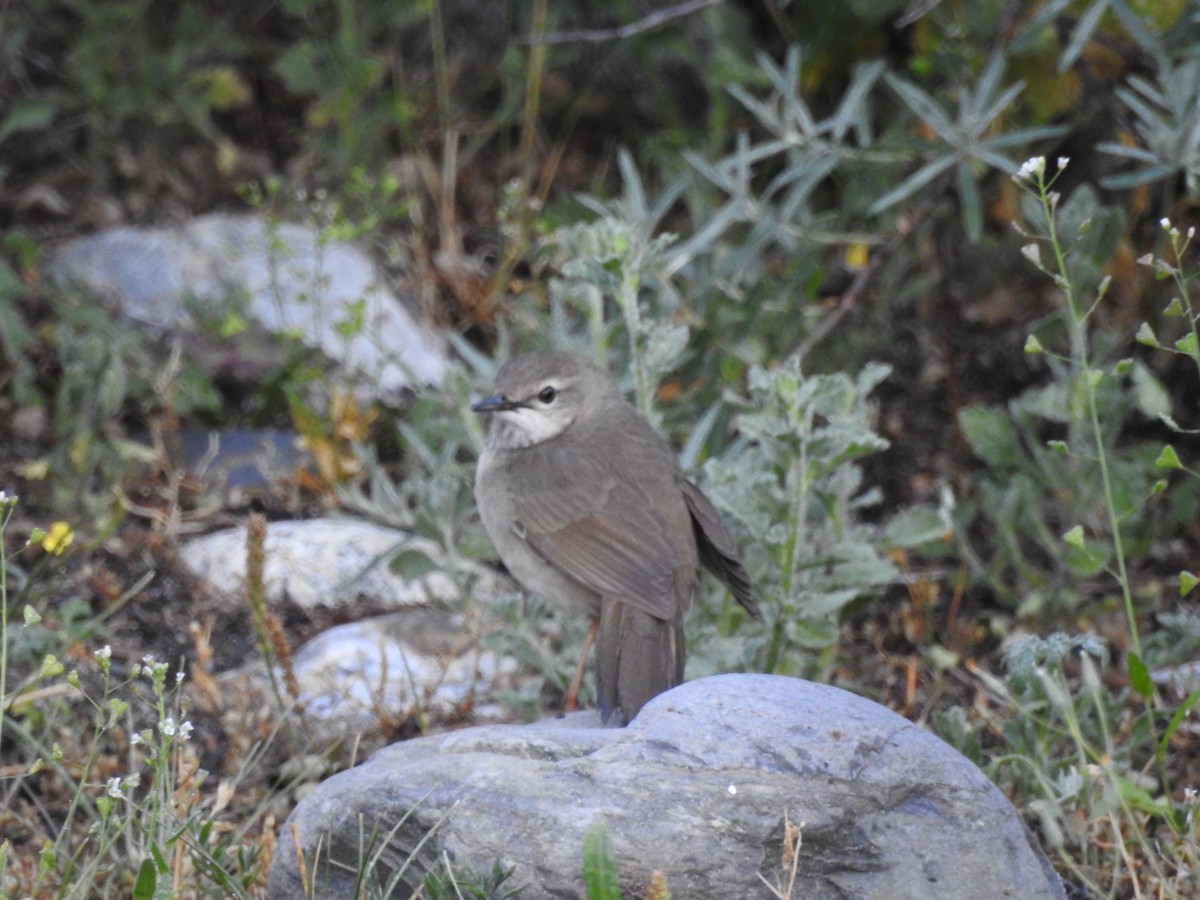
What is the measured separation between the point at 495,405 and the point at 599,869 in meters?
2.58

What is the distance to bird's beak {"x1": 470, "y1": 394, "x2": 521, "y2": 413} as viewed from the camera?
5.42 m

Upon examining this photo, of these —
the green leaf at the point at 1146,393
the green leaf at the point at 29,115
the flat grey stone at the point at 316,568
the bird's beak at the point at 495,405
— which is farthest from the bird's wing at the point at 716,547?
the green leaf at the point at 29,115

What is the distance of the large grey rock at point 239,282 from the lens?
7008 mm

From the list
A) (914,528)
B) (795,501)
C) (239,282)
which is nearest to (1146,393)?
(914,528)

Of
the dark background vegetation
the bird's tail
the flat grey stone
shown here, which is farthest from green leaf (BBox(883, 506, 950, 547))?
the flat grey stone

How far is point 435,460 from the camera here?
5.63m

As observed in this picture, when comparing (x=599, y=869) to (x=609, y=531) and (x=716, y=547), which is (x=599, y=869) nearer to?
(x=716, y=547)

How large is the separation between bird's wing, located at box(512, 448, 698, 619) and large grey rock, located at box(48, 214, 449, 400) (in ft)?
5.71

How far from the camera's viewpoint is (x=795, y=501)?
481 centimetres

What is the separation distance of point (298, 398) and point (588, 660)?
172cm

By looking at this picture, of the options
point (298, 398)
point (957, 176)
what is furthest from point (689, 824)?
point (957, 176)

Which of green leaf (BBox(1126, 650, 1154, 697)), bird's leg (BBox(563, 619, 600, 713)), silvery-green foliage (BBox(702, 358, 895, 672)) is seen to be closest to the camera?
green leaf (BBox(1126, 650, 1154, 697))

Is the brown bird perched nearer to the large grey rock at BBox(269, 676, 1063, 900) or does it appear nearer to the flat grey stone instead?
the flat grey stone

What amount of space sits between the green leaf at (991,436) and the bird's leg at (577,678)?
1.55 metres
